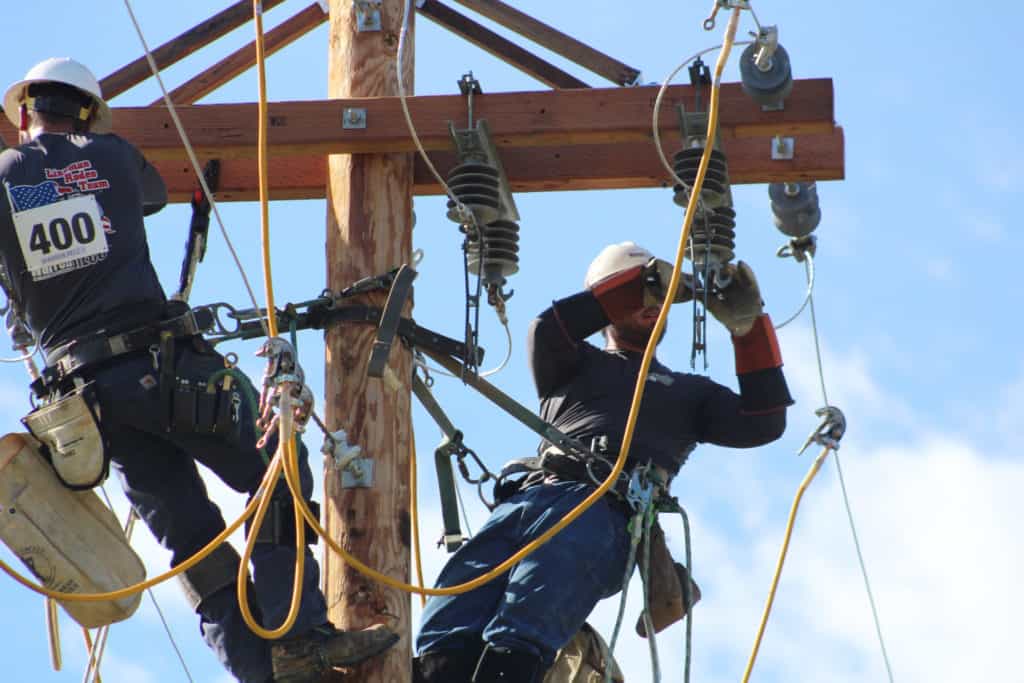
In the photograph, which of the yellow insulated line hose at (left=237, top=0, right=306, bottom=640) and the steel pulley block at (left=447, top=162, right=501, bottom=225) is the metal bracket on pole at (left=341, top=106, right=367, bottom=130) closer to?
the steel pulley block at (left=447, top=162, right=501, bottom=225)

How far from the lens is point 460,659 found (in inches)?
275

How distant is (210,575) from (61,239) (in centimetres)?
108

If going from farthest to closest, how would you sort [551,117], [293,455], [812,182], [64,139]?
[812,182] → [551,117] → [64,139] → [293,455]

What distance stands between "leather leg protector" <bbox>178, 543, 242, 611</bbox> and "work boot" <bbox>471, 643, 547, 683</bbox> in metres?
0.93

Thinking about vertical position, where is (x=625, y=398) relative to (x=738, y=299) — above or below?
below

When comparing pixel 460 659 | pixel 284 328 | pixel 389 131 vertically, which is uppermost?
pixel 389 131

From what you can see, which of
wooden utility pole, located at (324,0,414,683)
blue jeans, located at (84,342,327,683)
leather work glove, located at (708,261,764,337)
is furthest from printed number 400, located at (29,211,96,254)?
leather work glove, located at (708,261,764,337)

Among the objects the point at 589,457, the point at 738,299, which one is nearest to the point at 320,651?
the point at 589,457

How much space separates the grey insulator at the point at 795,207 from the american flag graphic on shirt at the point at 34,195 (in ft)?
8.31

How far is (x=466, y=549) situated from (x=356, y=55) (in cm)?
170

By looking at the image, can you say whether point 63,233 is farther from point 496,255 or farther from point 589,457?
point 589,457

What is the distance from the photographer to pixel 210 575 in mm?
6379

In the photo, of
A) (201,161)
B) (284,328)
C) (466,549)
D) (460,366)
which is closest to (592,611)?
(466,549)

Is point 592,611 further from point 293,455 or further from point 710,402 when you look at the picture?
point 293,455
